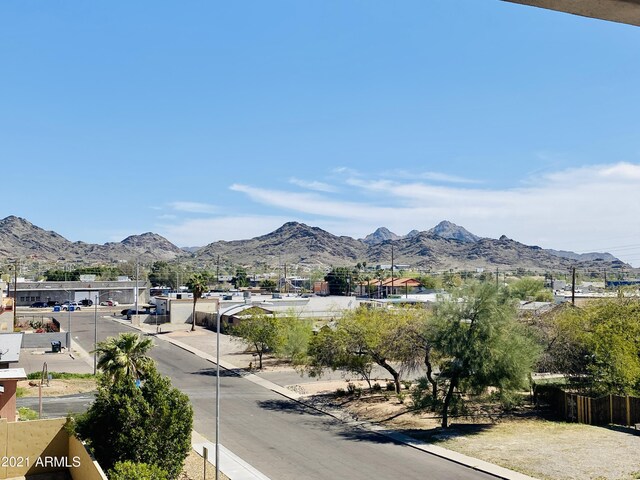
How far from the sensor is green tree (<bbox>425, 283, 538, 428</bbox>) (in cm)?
3117

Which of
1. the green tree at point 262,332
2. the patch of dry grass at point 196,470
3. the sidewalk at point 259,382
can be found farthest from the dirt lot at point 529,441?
the green tree at point 262,332

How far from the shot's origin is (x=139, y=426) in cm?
2150

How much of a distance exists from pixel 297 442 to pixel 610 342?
20405 mm

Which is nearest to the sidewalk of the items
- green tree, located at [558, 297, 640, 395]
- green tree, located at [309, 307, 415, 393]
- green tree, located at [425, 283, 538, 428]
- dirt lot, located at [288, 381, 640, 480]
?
dirt lot, located at [288, 381, 640, 480]

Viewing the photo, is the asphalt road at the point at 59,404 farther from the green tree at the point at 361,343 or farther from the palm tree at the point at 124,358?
the green tree at the point at 361,343

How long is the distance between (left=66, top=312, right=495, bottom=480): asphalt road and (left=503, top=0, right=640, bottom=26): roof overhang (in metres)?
22.6

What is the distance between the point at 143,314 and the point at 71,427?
7155 centimetres

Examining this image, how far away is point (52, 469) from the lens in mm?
24484

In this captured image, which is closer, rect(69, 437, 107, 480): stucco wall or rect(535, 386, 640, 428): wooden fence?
rect(69, 437, 107, 480): stucco wall

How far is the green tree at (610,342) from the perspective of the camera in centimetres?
3397

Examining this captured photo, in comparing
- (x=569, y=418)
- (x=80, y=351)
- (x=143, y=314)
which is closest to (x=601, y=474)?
(x=569, y=418)

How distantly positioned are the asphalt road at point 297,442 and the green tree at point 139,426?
4.42m

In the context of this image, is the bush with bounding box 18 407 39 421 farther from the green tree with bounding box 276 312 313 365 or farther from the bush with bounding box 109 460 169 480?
the green tree with bounding box 276 312 313 365

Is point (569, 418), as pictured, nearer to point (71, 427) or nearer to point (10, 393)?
point (71, 427)
